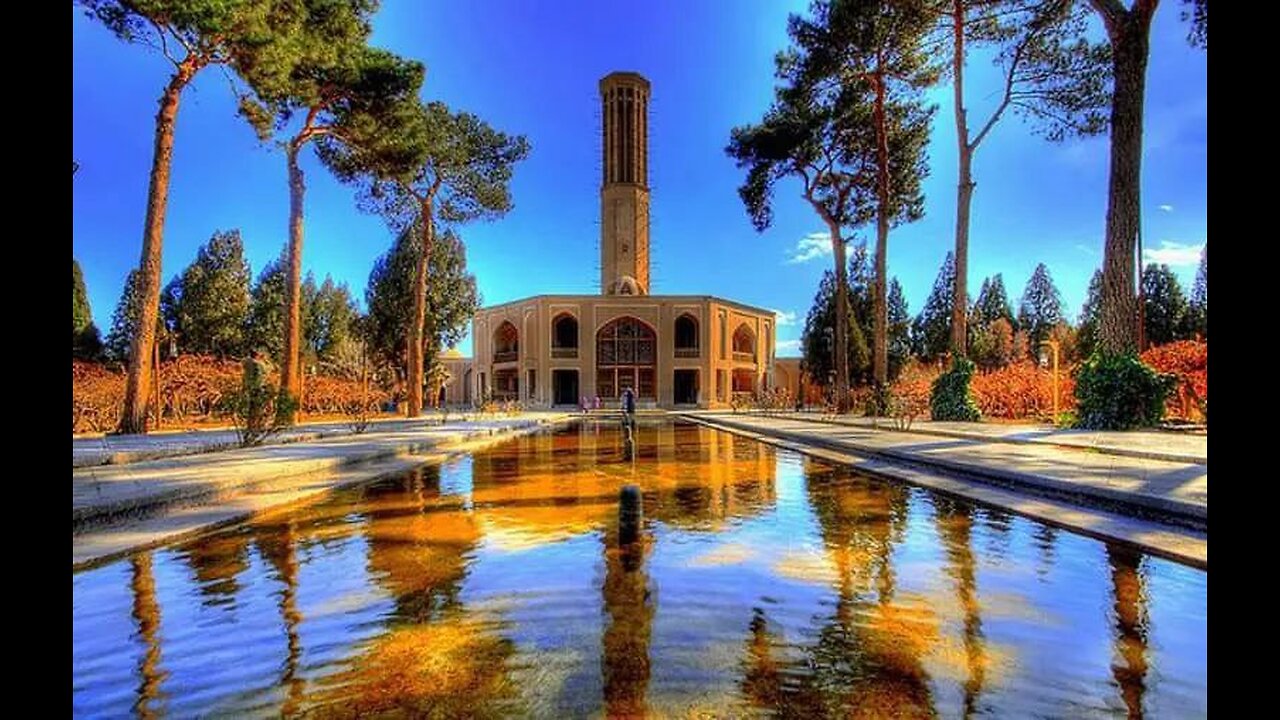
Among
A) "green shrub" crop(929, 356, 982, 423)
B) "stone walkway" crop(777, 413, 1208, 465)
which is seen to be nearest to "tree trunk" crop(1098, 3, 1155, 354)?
"stone walkway" crop(777, 413, 1208, 465)

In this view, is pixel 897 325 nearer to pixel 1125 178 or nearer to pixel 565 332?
pixel 565 332

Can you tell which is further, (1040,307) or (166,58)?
(1040,307)

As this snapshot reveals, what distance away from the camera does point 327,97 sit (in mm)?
14984

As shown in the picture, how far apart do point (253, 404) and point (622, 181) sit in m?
31.0

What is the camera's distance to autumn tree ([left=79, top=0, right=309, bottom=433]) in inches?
426

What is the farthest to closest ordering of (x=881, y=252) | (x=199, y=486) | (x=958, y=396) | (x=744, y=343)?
(x=744, y=343), (x=881, y=252), (x=958, y=396), (x=199, y=486)

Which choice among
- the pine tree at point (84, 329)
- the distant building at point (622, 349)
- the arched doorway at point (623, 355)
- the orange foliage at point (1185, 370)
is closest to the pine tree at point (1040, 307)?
the distant building at point (622, 349)

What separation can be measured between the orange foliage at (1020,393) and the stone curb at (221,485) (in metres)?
12.1

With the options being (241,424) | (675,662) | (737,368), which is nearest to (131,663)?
(675,662)

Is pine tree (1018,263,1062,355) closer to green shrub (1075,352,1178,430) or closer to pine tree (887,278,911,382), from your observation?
pine tree (887,278,911,382)

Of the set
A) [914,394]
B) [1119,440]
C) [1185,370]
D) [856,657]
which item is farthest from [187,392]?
[1185,370]

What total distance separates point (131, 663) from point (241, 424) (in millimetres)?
8962
